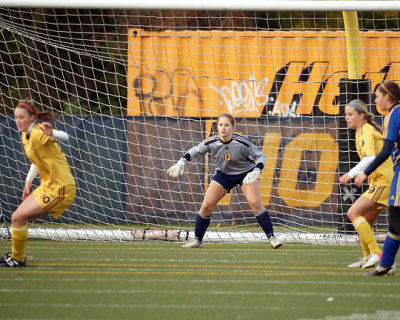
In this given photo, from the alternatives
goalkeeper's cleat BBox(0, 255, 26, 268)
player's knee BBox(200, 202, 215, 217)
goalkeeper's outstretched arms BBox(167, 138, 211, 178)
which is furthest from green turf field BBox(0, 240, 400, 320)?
goalkeeper's outstretched arms BBox(167, 138, 211, 178)

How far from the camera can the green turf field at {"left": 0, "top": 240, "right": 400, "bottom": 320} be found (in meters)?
5.27

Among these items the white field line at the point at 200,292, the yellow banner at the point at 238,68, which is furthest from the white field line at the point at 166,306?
the yellow banner at the point at 238,68

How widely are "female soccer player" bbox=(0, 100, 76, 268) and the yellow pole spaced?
4746mm

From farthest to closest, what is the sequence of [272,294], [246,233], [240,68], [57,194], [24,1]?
[240,68] → [246,233] → [24,1] → [57,194] → [272,294]

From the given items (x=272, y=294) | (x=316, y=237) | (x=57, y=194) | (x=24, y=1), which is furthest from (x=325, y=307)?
(x=24, y=1)

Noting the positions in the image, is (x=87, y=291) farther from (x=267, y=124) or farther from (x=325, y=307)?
(x=267, y=124)

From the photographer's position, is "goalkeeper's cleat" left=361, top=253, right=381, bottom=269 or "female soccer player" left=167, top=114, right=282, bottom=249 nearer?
"goalkeeper's cleat" left=361, top=253, right=381, bottom=269

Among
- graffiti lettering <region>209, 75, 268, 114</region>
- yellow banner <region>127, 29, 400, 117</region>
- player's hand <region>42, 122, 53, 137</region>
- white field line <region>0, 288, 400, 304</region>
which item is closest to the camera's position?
white field line <region>0, 288, 400, 304</region>

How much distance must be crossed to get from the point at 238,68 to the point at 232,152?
4489 millimetres

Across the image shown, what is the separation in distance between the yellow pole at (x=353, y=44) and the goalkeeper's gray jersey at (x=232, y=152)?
2.18 meters

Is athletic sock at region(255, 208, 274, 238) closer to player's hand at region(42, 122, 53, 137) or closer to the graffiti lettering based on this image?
player's hand at region(42, 122, 53, 137)

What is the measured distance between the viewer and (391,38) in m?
13.5

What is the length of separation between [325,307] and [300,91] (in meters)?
8.17

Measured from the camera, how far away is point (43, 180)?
25.1 feet
